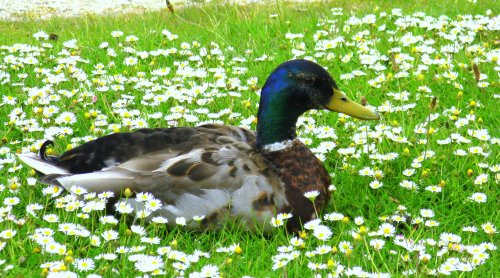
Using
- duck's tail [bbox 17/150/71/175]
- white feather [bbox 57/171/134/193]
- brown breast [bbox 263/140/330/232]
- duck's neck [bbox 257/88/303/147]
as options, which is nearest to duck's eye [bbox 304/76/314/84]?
duck's neck [bbox 257/88/303/147]

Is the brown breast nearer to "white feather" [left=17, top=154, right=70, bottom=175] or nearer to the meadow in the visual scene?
the meadow

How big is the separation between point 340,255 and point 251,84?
8.35 ft

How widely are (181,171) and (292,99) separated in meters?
0.78

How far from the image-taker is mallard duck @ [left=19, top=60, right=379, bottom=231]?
186 inches

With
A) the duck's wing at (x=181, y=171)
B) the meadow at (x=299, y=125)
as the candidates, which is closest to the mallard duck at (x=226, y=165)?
the duck's wing at (x=181, y=171)

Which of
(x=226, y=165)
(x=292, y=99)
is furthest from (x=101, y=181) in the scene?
(x=292, y=99)

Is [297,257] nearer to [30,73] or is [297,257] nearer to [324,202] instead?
[324,202]

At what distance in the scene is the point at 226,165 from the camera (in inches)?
190

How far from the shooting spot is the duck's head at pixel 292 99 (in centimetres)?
504

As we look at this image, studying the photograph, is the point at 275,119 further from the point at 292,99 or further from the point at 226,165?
the point at 226,165

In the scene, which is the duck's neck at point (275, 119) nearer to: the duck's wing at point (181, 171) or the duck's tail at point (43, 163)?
the duck's wing at point (181, 171)

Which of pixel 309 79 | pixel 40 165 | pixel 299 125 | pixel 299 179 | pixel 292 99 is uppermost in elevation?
pixel 309 79

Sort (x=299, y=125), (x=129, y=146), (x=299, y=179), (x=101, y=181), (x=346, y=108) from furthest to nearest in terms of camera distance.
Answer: (x=299, y=125) < (x=346, y=108) < (x=129, y=146) < (x=299, y=179) < (x=101, y=181)

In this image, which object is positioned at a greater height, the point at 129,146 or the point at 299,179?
the point at 129,146
